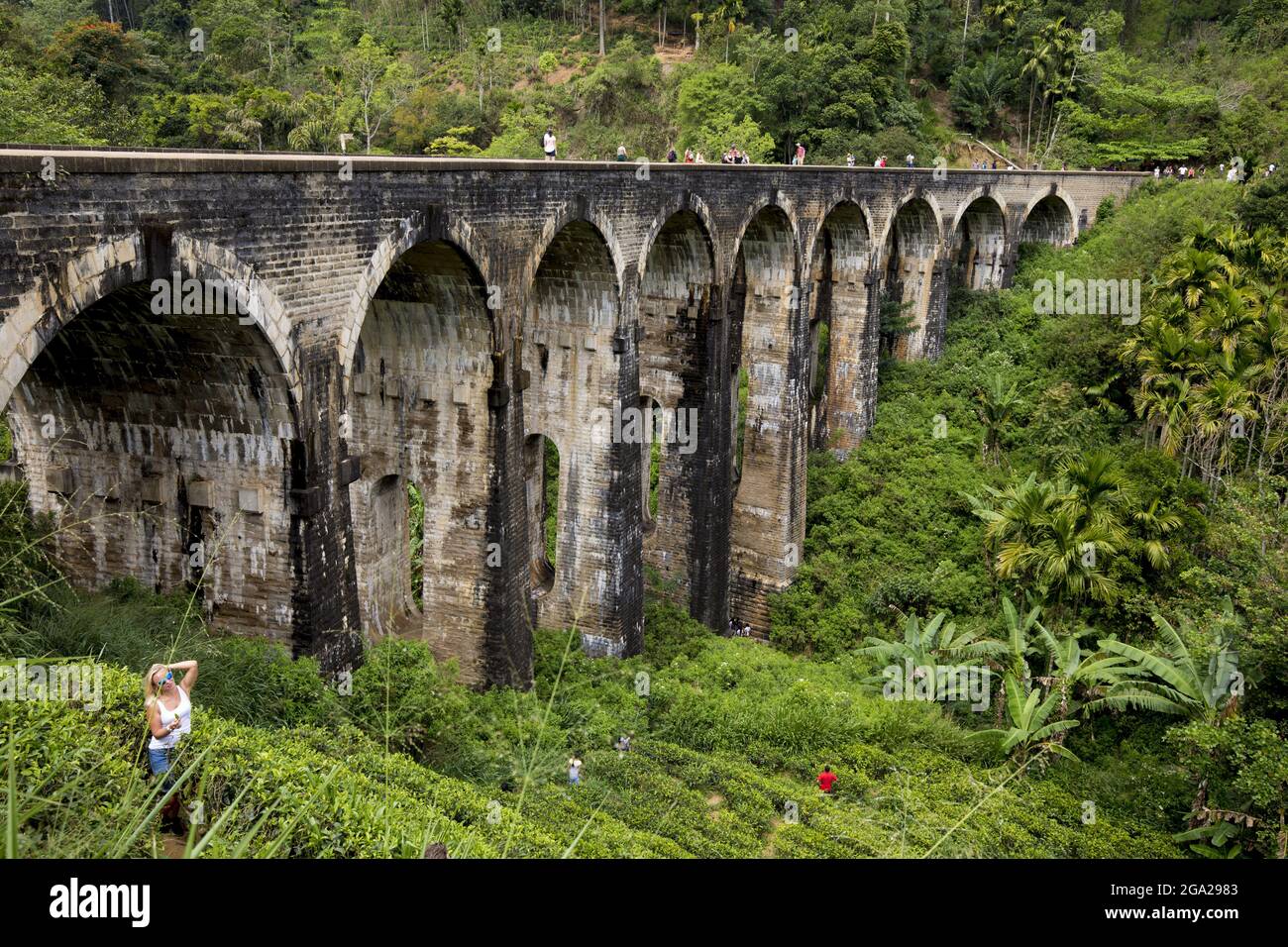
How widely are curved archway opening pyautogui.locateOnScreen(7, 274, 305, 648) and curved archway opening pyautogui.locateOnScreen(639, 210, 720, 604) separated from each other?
34.3 feet

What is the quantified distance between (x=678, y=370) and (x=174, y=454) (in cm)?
1170

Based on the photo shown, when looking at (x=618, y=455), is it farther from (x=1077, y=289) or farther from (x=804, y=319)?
(x=1077, y=289)

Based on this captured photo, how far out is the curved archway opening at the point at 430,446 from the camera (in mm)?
14273

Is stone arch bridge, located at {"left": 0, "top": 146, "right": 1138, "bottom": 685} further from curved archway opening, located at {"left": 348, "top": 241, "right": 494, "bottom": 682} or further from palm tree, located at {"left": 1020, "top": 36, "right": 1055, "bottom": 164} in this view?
palm tree, located at {"left": 1020, "top": 36, "right": 1055, "bottom": 164}

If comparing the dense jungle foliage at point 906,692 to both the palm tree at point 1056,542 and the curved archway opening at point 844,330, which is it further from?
the curved archway opening at point 844,330

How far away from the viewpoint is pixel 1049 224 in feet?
136

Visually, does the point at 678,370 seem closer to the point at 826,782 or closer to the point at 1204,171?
the point at 826,782

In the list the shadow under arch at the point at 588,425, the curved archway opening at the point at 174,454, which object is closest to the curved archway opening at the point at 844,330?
the shadow under arch at the point at 588,425

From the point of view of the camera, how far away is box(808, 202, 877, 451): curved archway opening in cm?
2762

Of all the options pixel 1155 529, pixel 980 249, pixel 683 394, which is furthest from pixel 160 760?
pixel 980 249

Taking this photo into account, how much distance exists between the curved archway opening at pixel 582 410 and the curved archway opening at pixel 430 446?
8.37 ft

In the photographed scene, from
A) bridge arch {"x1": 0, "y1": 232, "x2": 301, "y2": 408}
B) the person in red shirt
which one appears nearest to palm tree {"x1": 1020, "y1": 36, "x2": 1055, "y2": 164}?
the person in red shirt

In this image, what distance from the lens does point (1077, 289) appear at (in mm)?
33812

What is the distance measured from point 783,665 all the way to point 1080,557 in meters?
5.92
